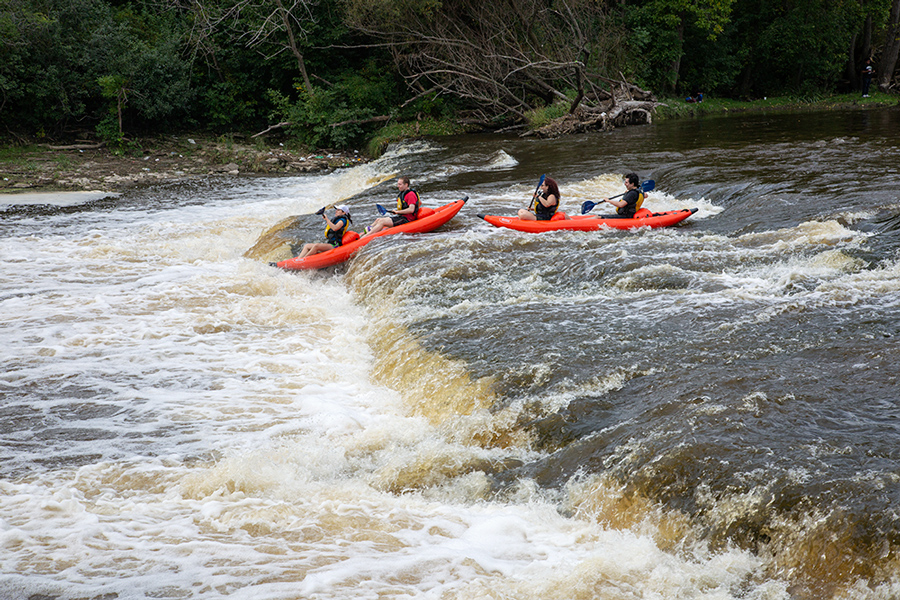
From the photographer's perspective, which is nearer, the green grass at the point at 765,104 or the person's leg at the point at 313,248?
the person's leg at the point at 313,248

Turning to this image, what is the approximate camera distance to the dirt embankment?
16453 millimetres

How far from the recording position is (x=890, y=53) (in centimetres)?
2592

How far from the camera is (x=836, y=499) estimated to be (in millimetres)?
A: 2797

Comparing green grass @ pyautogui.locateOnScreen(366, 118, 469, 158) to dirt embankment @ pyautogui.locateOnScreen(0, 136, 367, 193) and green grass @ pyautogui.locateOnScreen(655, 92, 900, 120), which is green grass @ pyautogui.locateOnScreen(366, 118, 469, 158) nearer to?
dirt embankment @ pyautogui.locateOnScreen(0, 136, 367, 193)

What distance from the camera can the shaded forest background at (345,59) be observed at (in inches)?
748

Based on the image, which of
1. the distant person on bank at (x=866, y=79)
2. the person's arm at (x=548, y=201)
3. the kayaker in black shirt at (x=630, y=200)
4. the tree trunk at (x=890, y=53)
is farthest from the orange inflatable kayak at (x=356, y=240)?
the tree trunk at (x=890, y=53)

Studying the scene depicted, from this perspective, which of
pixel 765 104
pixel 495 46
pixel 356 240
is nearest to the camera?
pixel 356 240

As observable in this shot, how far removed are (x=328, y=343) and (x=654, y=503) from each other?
368 centimetres

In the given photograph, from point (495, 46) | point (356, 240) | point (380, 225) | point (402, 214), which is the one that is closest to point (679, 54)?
point (495, 46)

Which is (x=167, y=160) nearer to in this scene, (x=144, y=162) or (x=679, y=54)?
(x=144, y=162)

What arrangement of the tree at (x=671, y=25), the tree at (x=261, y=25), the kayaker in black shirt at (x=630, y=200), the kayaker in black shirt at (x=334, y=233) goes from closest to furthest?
the kayaker in black shirt at (x=630, y=200)
the kayaker in black shirt at (x=334, y=233)
the tree at (x=261, y=25)
the tree at (x=671, y=25)

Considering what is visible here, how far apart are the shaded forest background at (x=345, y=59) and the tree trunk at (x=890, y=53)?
64 mm

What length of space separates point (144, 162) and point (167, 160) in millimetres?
646

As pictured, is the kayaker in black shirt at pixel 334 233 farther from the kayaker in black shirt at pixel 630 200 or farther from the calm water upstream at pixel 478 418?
the kayaker in black shirt at pixel 630 200
